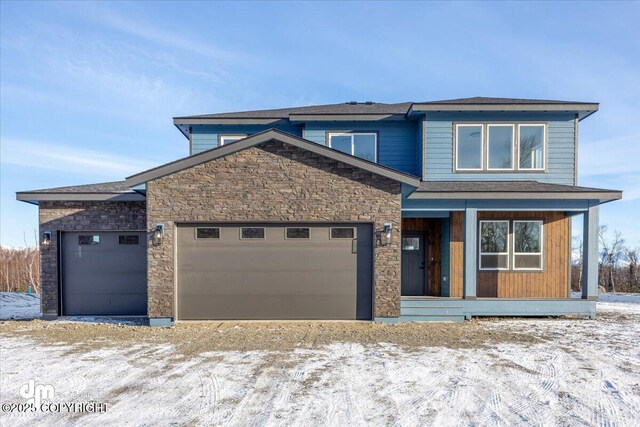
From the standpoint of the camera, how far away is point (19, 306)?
11.2 meters

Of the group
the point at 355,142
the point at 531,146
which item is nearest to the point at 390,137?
the point at 355,142

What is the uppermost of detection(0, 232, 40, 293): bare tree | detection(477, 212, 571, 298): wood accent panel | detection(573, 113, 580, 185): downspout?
detection(573, 113, 580, 185): downspout

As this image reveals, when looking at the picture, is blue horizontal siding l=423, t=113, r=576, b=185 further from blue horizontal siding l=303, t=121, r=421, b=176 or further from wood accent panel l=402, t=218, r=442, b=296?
wood accent panel l=402, t=218, r=442, b=296

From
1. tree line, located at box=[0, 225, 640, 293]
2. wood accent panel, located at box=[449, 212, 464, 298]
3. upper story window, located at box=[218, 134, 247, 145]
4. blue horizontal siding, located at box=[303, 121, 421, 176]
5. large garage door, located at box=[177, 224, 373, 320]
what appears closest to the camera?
large garage door, located at box=[177, 224, 373, 320]

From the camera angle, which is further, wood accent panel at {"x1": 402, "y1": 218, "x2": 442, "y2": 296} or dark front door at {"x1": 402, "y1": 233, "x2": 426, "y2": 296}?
dark front door at {"x1": 402, "y1": 233, "x2": 426, "y2": 296}

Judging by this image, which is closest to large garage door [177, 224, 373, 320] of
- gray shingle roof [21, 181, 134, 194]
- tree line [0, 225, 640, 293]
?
gray shingle roof [21, 181, 134, 194]

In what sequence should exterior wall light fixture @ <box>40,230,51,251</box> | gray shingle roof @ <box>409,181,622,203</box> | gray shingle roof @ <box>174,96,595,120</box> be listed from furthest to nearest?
gray shingle roof @ <box>174,96,595,120</box> → exterior wall light fixture @ <box>40,230,51,251</box> → gray shingle roof @ <box>409,181,622,203</box>

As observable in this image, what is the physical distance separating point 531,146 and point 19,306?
16.5 meters

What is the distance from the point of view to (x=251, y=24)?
12148 millimetres

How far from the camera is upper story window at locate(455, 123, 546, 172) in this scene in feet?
32.5

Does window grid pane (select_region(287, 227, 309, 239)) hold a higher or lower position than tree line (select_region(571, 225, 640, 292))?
higher

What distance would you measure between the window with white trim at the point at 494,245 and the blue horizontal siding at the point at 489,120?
1.44 metres

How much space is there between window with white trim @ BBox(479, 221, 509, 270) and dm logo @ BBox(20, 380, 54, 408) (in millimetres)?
9673

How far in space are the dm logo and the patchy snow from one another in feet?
19.2
